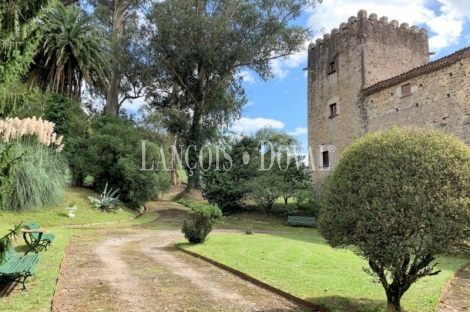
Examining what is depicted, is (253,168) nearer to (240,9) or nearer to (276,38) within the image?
(276,38)

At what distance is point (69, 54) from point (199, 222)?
1556 cm

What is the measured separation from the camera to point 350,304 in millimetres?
4867

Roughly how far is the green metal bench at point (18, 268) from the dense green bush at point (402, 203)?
4348 mm

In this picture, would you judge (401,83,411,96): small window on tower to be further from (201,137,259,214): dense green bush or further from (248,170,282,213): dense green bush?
(201,137,259,214): dense green bush

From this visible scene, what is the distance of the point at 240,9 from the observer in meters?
21.6

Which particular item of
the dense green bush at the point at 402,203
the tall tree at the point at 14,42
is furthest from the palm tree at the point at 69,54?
the dense green bush at the point at 402,203

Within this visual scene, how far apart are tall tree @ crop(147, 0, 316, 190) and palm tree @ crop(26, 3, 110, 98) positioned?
136 inches

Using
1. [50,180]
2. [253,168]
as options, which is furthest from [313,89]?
[50,180]

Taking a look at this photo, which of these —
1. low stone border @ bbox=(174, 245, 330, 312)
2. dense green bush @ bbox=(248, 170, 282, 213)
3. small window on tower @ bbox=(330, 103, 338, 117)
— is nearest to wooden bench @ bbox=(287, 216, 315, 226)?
dense green bush @ bbox=(248, 170, 282, 213)

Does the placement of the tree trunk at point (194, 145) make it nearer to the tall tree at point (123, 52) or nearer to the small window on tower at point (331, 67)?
the tall tree at point (123, 52)

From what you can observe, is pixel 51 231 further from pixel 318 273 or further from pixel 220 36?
pixel 220 36

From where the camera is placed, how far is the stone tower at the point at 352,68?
18.6 m

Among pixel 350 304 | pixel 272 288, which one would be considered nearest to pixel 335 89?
pixel 272 288

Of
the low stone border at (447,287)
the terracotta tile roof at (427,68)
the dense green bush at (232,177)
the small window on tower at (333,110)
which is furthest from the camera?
the dense green bush at (232,177)
